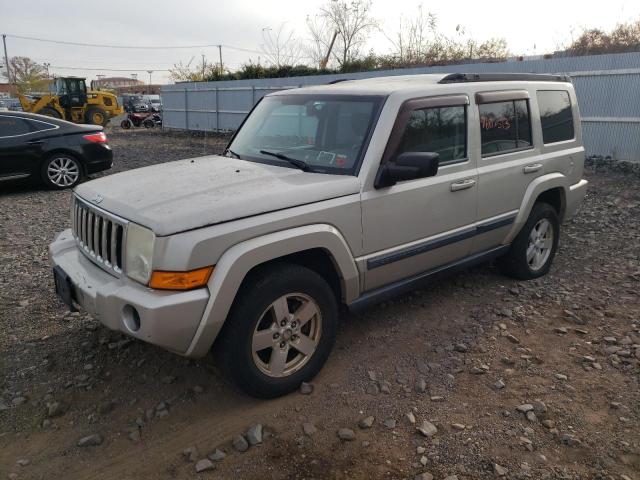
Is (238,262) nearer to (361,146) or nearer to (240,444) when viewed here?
(240,444)

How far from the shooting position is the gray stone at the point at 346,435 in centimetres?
287

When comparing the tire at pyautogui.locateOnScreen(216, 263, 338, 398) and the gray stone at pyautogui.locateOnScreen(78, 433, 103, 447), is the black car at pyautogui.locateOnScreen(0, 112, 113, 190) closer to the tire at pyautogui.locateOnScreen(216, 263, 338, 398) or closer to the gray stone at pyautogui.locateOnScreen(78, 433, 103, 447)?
the gray stone at pyautogui.locateOnScreen(78, 433, 103, 447)

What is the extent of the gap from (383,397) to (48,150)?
843cm

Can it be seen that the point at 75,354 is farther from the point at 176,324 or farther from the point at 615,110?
the point at 615,110

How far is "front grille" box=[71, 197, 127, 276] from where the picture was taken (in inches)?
117

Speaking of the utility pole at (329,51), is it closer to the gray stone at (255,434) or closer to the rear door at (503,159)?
the rear door at (503,159)

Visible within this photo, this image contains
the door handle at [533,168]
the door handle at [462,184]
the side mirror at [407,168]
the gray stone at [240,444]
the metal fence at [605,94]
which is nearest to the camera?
the gray stone at [240,444]

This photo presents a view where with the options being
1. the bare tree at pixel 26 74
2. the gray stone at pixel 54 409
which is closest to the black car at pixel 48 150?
the gray stone at pixel 54 409

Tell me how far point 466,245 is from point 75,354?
120 inches

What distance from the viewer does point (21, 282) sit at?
5.07m

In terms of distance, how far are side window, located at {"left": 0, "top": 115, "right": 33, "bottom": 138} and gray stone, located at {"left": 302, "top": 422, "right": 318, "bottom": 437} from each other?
27.6ft

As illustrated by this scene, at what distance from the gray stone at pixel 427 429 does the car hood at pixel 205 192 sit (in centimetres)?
143

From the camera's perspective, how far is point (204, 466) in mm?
2678

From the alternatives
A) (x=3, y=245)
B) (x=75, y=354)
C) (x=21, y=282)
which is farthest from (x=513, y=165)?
(x=3, y=245)
